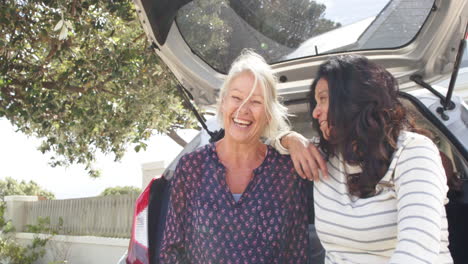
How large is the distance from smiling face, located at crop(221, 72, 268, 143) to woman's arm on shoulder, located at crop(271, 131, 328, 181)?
139mm

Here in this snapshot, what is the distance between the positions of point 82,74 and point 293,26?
149 inches

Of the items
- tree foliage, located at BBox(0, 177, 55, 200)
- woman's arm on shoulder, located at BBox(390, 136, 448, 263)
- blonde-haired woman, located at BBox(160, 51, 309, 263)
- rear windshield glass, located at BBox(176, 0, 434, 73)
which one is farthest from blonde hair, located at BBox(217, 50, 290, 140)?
tree foliage, located at BBox(0, 177, 55, 200)

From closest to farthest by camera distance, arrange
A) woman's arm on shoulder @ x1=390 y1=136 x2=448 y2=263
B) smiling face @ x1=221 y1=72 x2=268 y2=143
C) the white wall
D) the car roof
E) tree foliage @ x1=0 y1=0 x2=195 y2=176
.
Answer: woman's arm on shoulder @ x1=390 y1=136 x2=448 y2=263, smiling face @ x1=221 y1=72 x2=268 y2=143, the car roof, tree foliage @ x1=0 y1=0 x2=195 y2=176, the white wall

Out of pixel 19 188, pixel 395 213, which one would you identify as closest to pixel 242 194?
pixel 395 213

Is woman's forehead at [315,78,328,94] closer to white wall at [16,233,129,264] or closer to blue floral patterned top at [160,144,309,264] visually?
blue floral patterned top at [160,144,309,264]

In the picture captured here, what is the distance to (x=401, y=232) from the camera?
153 centimetres

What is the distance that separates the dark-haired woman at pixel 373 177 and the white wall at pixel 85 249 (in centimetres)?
681

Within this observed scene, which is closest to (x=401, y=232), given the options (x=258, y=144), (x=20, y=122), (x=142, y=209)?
(x=258, y=144)

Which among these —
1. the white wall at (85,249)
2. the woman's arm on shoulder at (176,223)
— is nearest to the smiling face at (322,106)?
the woman's arm on shoulder at (176,223)

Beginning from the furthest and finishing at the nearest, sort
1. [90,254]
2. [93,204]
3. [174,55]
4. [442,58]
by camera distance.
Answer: [93,204], [90,254], [174,55], [442,58]

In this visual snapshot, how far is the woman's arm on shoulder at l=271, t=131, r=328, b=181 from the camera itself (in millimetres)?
1959

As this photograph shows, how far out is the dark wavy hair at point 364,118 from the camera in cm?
173

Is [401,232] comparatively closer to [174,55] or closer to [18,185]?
[174,55]

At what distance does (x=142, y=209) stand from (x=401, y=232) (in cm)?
125
